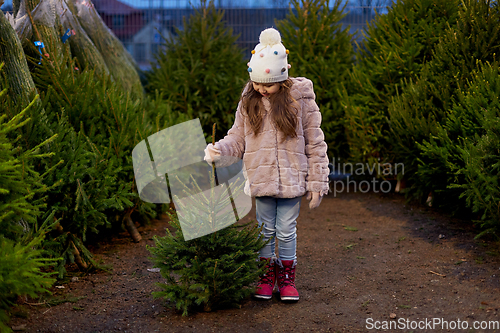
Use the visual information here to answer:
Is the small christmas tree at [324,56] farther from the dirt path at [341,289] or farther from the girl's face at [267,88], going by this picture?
the girl's face at [267,88]

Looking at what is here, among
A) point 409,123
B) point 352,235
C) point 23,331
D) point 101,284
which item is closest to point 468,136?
point 409,123

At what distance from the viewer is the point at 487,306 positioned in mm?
3328

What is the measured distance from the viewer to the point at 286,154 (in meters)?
3.41

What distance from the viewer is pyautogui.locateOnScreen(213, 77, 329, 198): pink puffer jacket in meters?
3.38

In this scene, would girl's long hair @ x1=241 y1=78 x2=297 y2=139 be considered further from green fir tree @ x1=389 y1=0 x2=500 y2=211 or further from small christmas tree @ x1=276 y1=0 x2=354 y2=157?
small christmas tree @ x1=276 y1=0 x2=354 y2=157

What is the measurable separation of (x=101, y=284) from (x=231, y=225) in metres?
1.36

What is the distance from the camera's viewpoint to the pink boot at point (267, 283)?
3584 millimetres

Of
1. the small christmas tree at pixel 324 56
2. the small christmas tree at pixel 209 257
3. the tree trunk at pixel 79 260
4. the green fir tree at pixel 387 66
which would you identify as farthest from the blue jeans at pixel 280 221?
the small christmas tree at pixel 324 56

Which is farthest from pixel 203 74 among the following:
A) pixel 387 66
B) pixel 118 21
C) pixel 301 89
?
pixel 301 89

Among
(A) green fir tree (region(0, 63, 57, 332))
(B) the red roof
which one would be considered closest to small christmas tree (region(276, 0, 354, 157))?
(B) the red roof

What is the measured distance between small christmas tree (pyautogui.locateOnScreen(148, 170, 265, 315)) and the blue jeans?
0.24 meters

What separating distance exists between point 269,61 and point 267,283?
161 centimetres

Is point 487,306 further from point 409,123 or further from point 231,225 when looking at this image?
point 409,123

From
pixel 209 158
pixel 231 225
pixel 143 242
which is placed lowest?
pixel 143 242
